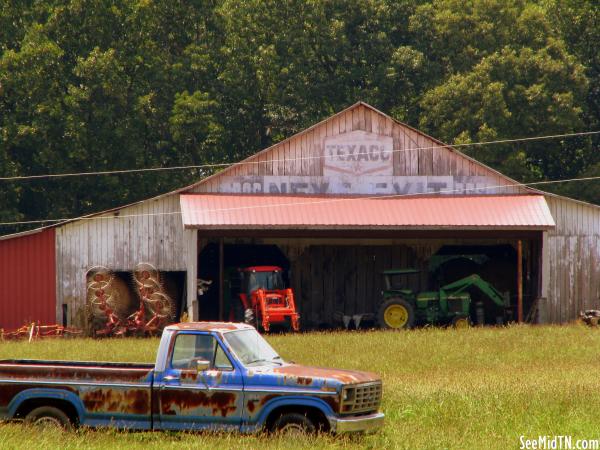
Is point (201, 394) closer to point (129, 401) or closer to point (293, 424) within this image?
point (129, 401)

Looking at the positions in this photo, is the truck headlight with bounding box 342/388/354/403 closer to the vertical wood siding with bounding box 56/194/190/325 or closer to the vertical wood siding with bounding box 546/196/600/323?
the vertical wood siding with bounding box 56/194/190/325

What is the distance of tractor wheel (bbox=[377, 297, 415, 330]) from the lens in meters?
37.7

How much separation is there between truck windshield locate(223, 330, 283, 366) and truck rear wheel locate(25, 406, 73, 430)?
8.25ft

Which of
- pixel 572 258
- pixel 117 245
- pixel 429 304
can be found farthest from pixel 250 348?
pixel 572 258

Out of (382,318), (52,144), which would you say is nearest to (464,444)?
(382,318)

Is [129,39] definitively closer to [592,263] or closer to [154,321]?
[154,321]

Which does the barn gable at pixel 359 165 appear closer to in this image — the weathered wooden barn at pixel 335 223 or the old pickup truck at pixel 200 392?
the weathered wooden barn at pixel 335 223

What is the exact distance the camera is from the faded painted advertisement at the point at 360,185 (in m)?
38.2

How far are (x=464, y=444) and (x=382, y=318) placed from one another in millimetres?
21926

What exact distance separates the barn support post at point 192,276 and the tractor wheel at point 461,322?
27.7 ft

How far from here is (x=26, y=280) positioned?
3716cm

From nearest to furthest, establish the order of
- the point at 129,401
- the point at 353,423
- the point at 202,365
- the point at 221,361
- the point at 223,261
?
the point at 353,423 → the point at 202,365 → the point at 129,401 → the point at 221,361 → the point at 223,261

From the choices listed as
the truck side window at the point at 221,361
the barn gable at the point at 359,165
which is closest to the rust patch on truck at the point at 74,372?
the truck side window at the point at 221,361

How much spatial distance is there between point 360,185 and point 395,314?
14.5 ft
